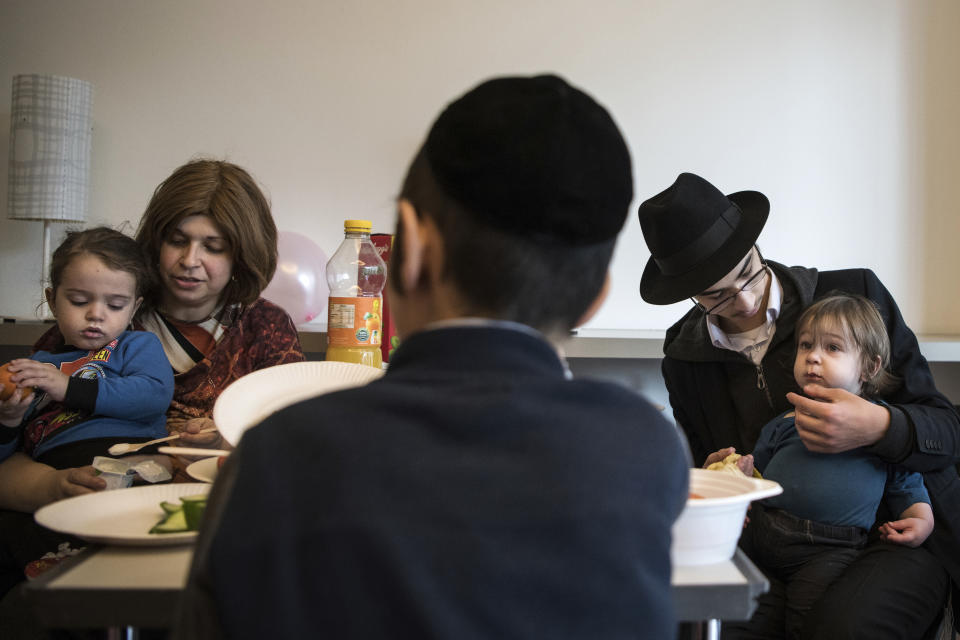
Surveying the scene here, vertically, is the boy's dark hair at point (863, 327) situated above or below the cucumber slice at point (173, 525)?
above

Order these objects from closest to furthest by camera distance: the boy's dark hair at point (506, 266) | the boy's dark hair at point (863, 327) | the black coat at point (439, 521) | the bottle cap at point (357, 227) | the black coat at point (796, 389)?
1. the black coat at point (439, 521)
2. the boy's dark hair at point (506, 266)
3. the black coat at point (796, 389)
4. the boy's dark hair at point (863, 327)
5. the bottle cap at point (357, 227)

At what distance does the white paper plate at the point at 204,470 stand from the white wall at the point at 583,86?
6.67 feet

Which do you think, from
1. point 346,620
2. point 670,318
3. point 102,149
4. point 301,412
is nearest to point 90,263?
point 301,412

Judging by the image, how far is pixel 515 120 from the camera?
73cm

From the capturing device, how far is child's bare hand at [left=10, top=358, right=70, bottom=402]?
1.57 meters

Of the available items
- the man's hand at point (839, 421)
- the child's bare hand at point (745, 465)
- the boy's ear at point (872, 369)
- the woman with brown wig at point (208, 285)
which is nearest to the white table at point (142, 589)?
the child's bare hand at point (745, 465)

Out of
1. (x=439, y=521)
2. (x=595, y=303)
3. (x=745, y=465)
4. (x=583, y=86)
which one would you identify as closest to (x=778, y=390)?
(x=745, y=465)

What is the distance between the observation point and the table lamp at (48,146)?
107 inches

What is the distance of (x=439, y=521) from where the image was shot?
2.08 ft

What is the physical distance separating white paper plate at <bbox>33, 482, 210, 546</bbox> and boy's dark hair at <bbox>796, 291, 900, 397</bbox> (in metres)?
1.29

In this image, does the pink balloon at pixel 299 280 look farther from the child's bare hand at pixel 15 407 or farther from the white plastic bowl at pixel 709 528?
the white plastic bowl at pixel 709 528

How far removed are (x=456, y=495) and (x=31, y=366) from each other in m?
1.25

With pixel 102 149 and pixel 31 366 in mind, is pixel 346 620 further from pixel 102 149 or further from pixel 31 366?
pixel 102 149

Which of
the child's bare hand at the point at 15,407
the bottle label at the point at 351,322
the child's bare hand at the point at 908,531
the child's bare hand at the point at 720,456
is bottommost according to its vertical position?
the child's bare hand at the point at 908,531
